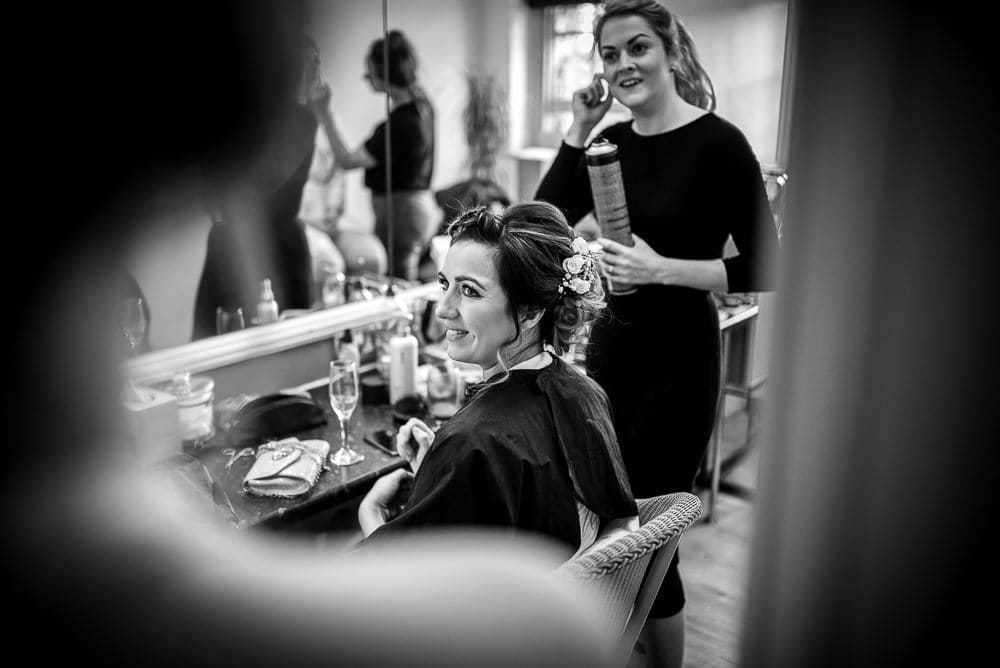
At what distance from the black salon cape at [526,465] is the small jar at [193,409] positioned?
2.49 ft

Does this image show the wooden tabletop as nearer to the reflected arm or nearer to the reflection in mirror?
the reflection in mirror

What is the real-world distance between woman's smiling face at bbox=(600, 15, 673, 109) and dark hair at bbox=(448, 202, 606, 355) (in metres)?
0.49

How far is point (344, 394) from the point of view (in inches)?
79.5

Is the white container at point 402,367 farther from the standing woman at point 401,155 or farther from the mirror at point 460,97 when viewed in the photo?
the standing woman at point 401,155

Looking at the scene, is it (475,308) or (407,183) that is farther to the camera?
(407,183)

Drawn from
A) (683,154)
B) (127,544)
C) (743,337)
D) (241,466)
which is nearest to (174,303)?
(241,466)

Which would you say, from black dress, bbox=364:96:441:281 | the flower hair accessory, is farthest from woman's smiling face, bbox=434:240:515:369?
black dress, bbox=364:96:441:281

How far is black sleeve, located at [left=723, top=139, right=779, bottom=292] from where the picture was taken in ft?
6.37

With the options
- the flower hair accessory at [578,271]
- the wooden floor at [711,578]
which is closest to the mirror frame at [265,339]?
the flower hair accessory at [578,271]

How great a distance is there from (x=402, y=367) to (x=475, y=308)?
723 millimetres

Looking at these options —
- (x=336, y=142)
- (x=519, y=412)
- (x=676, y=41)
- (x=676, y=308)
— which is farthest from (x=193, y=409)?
(x=676, y=41)

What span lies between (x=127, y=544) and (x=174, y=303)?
2317mm

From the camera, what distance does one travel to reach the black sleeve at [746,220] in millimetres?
1940

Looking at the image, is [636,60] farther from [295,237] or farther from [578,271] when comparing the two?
[295,237]
